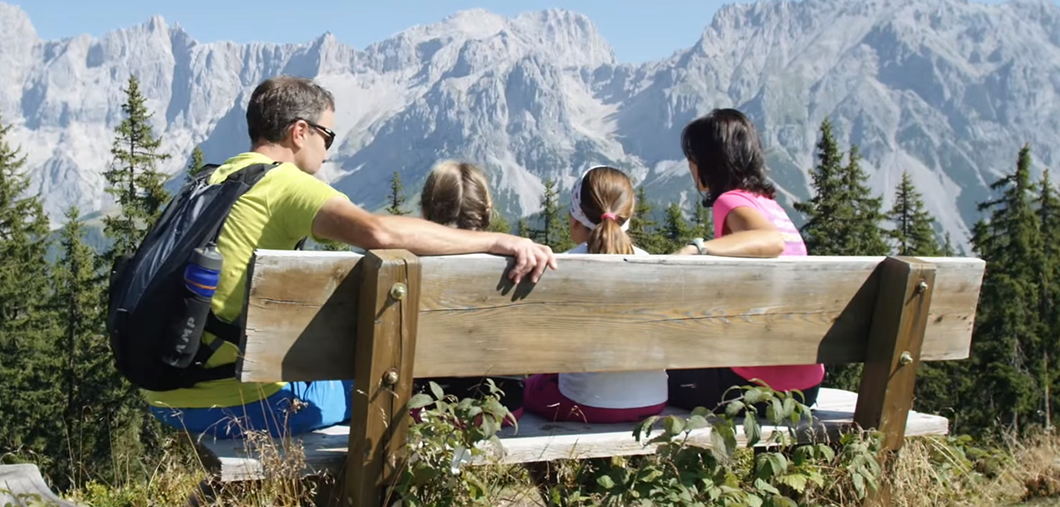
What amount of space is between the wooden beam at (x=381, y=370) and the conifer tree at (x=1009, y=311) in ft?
126

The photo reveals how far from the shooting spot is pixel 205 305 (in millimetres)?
3334

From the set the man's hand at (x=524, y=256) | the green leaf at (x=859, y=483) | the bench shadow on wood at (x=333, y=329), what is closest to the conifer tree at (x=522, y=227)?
the green leaf at (x=859, y=483)

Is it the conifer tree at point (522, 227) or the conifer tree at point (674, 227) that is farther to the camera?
the conifer tree at point (674, 227)

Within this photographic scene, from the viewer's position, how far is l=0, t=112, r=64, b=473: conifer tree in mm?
33500

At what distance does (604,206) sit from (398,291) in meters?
1.76

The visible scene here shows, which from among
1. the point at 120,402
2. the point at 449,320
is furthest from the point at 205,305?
the point at 120,402

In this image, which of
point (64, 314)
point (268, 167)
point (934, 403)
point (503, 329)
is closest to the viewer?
point (503, 329)

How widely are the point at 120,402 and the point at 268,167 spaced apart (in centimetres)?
3367

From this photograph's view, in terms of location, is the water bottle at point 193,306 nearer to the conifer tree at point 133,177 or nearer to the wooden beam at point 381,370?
the wooden beam at point 381,370

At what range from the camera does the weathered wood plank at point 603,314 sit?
2.83 meters

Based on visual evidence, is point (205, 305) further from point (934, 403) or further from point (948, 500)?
point (934, 403)

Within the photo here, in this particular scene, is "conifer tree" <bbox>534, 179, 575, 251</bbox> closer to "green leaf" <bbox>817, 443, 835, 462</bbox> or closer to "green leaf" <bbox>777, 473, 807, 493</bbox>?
"green leaf" <bbox>817, 443, 835, 462</bbox>

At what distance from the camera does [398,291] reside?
9.28 feet

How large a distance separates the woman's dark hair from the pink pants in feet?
3.87
